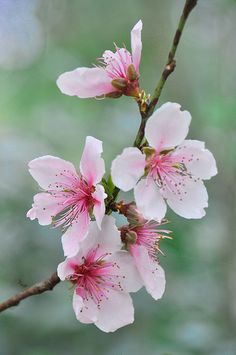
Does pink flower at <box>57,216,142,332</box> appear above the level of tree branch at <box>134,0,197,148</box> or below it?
below

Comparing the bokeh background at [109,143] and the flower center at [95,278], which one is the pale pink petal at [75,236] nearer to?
the flower center at [95,278]

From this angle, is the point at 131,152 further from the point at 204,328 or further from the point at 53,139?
the point at 53,139

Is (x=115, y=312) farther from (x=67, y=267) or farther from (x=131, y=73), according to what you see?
(x=131, y=73)

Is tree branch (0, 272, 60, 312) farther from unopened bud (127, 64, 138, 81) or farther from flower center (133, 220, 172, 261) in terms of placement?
unopened bud (127, 64, 138, 81)

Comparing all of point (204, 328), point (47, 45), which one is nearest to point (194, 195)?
point (204, 328)

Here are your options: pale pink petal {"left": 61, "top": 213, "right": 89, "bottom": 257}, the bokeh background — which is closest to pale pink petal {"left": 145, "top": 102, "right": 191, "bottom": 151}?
pale pink petal {"left": 61, "top": 213, "right": 89, "bottom": 257}

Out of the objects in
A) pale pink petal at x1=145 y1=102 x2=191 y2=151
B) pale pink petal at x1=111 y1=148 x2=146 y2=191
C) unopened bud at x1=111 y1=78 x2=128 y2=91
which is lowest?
pale pink petal at x1=111 y1=148 x2=146 y2=191

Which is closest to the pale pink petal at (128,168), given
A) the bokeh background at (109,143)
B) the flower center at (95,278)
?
the flower center at (95,278)
